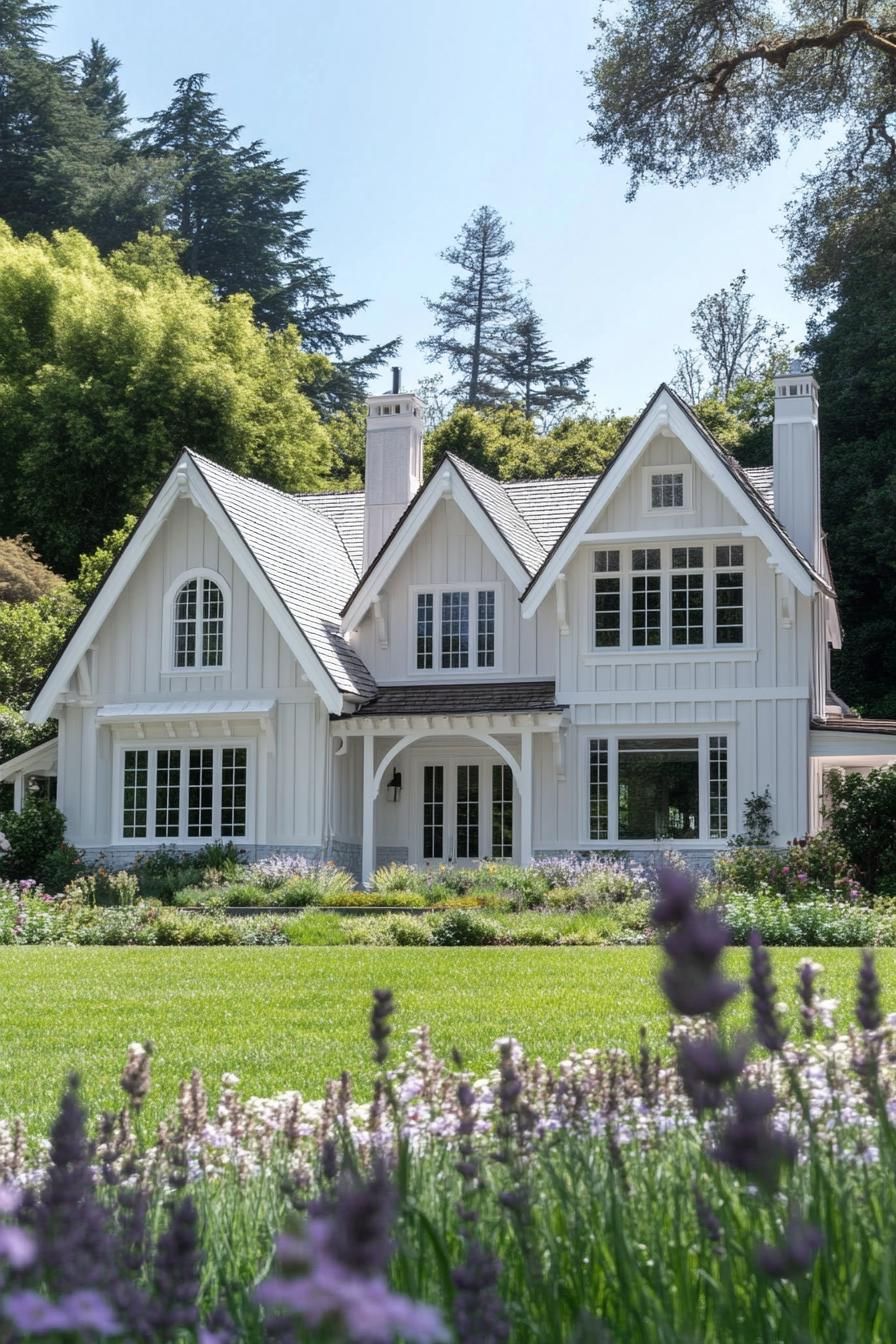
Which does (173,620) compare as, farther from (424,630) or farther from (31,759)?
(424,630)

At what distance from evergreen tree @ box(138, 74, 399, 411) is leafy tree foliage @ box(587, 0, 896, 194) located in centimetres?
3460

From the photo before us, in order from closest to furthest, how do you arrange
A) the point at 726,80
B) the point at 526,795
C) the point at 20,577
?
the point at 726,80, the point at 526,795, the point at 20,577

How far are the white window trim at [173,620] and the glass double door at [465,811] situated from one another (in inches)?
156

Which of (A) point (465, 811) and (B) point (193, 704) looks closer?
(B) point (193, 704)

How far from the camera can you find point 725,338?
54.1m

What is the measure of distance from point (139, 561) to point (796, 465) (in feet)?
35.2

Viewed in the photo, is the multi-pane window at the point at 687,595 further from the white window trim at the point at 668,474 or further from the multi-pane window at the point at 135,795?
the multi-pane window at the point at 135,795

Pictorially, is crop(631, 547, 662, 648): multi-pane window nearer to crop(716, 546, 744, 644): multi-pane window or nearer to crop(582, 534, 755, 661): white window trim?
crop(582, 534, 755, 661): white window trim

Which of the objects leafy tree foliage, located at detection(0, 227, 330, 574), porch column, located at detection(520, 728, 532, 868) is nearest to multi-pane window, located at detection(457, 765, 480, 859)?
porch column, located at detection(520, 728, 532, 868)

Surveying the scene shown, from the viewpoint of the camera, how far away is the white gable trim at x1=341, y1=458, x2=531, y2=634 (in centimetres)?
2594

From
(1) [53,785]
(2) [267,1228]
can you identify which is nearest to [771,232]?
(1) [53,785]

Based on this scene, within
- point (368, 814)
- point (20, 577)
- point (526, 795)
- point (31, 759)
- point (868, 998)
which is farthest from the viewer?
point (20, 577)

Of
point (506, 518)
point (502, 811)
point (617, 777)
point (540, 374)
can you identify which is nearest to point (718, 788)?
point (617, 777)

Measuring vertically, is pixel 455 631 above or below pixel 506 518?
below
